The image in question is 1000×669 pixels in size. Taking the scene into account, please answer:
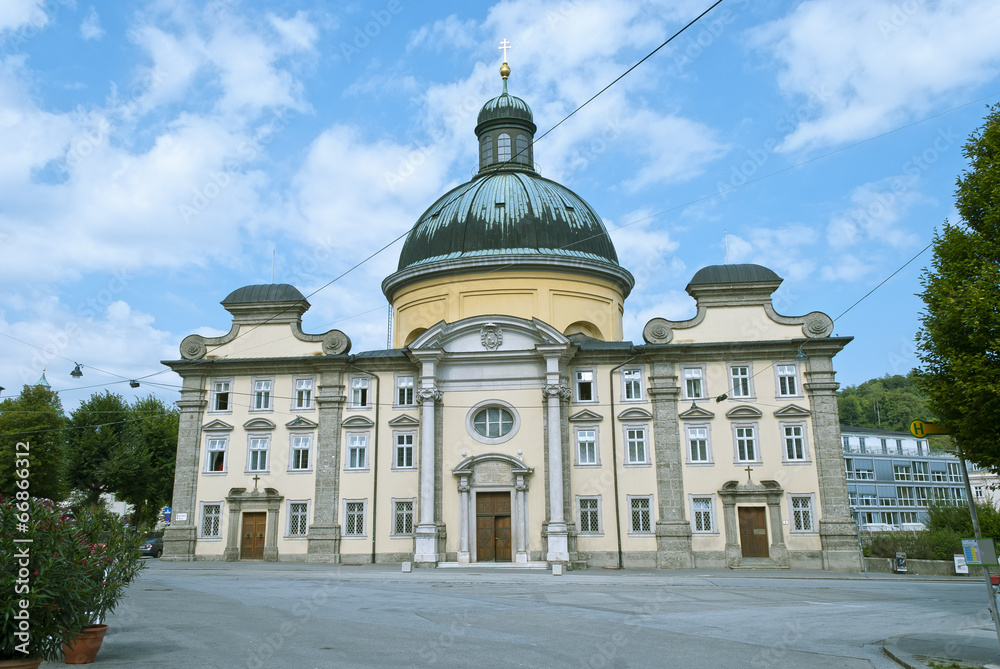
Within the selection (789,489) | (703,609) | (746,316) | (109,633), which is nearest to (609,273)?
(746,316)

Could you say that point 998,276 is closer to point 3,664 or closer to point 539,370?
point 3,664

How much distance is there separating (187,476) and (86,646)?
2713 centimetres

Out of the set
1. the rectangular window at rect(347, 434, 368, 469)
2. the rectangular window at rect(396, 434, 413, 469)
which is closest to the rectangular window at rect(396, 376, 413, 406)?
the rectangular window at rect(396, 434, 413, 469)

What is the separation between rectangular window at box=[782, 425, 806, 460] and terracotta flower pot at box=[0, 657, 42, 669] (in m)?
30.6

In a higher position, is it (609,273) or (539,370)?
(609,273)

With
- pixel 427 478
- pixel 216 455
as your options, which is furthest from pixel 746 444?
pixel 216 455

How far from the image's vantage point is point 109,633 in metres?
13.7

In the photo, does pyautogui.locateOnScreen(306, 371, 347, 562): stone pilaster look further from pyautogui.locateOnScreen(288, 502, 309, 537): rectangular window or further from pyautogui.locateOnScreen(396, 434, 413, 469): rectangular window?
pyautogui.locateOnScreen(396, 434, 413, 469): rectangular window

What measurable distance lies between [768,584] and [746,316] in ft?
46.7

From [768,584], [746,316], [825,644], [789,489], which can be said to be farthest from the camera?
[746,316]

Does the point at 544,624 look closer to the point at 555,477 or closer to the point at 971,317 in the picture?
the point at 971,317

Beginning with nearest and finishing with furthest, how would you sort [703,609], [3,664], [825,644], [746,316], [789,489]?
[3,664], [825,644], [703,609], [789,489], [746,316]

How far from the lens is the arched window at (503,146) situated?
4531cm

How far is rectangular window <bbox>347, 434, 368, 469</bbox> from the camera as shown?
3606 centimetres
